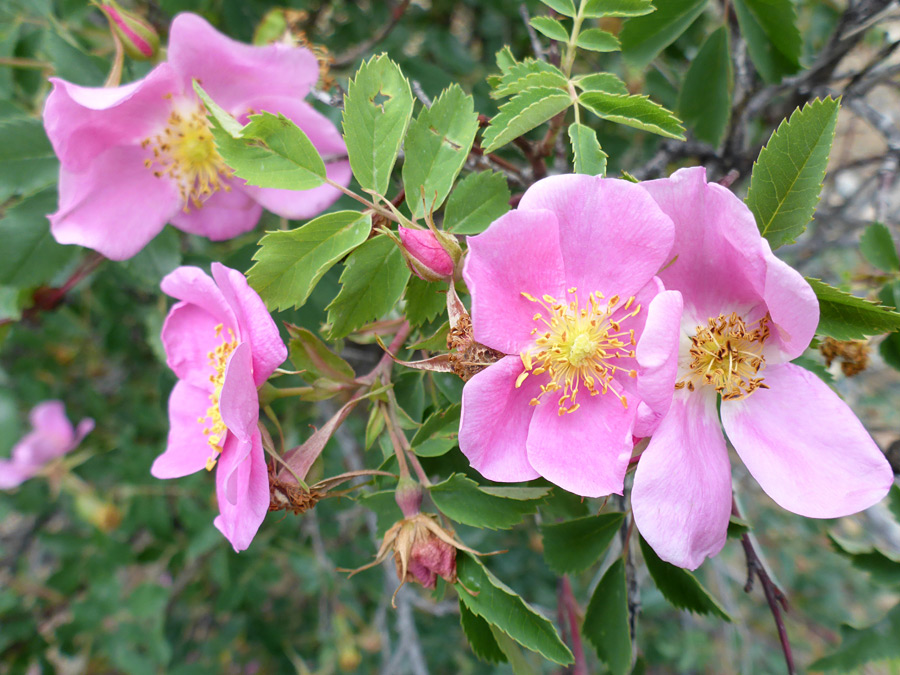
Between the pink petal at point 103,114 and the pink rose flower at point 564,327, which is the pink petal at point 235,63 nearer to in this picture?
the pink petal at point 103,114

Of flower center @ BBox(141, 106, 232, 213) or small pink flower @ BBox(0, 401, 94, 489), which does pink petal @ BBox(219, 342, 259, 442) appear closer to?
flower center @ BBox(141, 106, 232, 213)

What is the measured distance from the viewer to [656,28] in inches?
42.8

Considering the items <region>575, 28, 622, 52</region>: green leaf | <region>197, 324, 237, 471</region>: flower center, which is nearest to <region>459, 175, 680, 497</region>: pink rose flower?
<region>575, 28, 622, 52</region>: green leaf

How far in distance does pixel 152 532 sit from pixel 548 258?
6.08 feet

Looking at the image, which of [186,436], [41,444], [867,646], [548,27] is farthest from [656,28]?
[41,444]

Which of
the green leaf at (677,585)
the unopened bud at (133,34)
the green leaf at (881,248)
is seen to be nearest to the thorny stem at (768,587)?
the green leaf at (677,585)

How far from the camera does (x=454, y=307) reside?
2.35ft

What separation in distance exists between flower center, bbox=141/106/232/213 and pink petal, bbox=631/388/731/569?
995mm

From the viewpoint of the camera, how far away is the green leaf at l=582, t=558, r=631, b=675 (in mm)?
953

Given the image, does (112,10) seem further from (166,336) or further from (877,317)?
(877,317)

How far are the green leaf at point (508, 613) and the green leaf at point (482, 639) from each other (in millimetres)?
73

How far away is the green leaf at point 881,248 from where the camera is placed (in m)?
1.07

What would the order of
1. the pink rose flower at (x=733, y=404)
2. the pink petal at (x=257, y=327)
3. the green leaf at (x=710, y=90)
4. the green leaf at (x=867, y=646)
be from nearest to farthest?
the pink rose flower at (x=733, y=404), the pink petal at (x=257, y=327), the green leaf at (x=867, y=646), the green leaf at (x=710, y=90)

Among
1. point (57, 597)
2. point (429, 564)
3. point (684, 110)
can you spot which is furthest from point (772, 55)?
point (57, 597)
